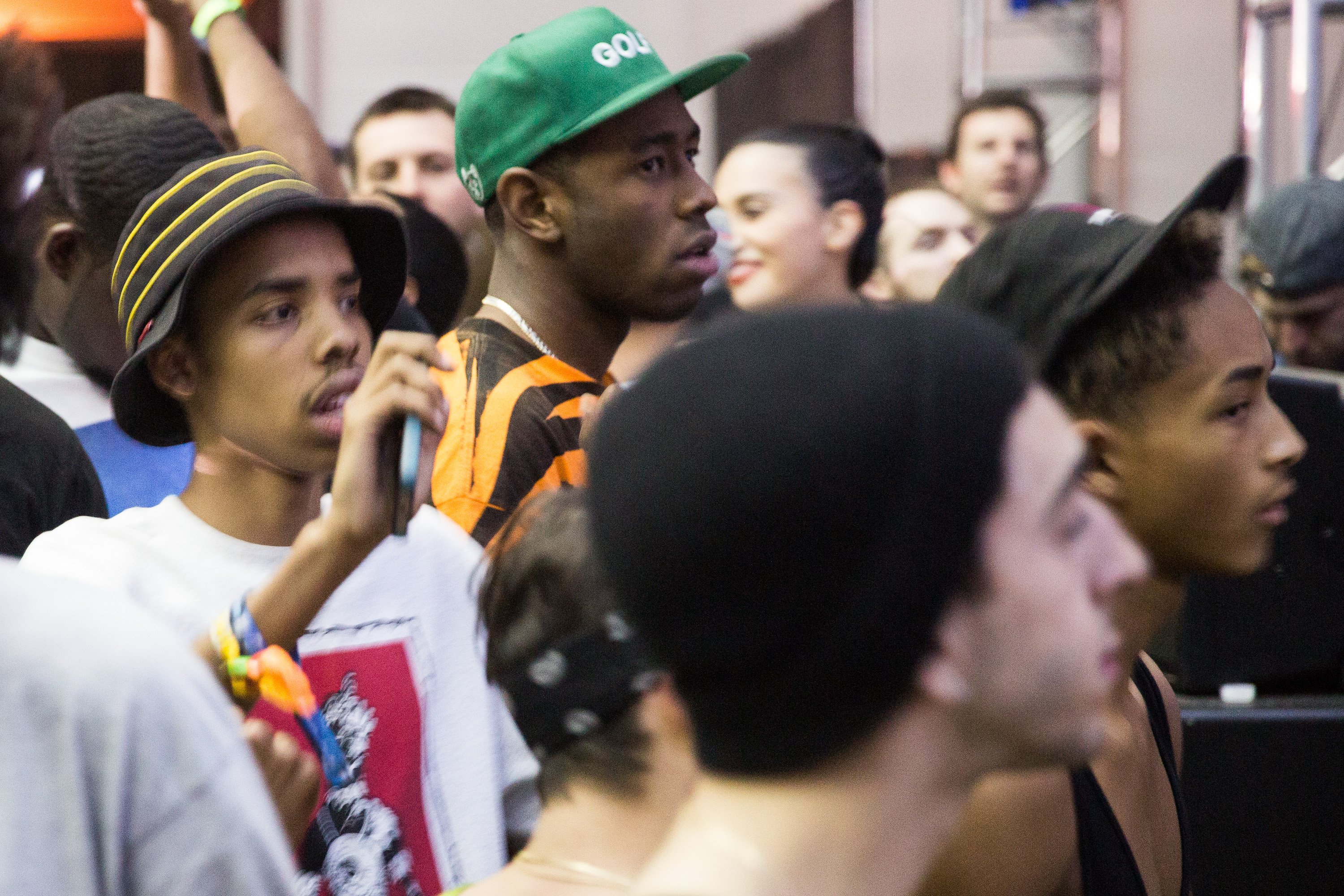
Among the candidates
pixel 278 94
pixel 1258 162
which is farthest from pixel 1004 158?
pixel 278 94

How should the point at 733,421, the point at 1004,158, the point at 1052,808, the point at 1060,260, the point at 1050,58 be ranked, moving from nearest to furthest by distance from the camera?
the point at 733,421 < the point at 1052,808 < the point at 1060,260 < the point at 1004,158 < the point at 1050,58

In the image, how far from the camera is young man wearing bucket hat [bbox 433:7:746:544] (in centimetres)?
257

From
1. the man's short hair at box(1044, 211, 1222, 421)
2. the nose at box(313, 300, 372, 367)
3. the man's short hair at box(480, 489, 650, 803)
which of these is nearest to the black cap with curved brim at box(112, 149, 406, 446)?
the nose at box(313, 300, 372, 367)

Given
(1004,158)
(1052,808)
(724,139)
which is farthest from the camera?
(724,139)

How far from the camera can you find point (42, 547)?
6.15ft

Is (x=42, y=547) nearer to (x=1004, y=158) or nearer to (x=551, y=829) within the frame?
(x=551, y=829)

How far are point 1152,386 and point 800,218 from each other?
8.66ft

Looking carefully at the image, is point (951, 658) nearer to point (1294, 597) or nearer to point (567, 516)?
point (567, 516)

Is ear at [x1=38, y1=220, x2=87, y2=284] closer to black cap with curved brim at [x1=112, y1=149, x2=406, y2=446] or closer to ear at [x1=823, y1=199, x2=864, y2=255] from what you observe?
black cap with curved brim at [x1=112, y1=149, x2=406, y2=446]

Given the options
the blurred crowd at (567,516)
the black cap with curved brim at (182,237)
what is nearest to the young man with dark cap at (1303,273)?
the blurred crowd at (567,516)

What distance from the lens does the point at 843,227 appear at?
450 cm

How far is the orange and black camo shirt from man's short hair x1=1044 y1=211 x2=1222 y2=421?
2.32 feet

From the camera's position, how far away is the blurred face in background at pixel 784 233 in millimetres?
4379

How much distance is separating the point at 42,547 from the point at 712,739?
1.12 metres
